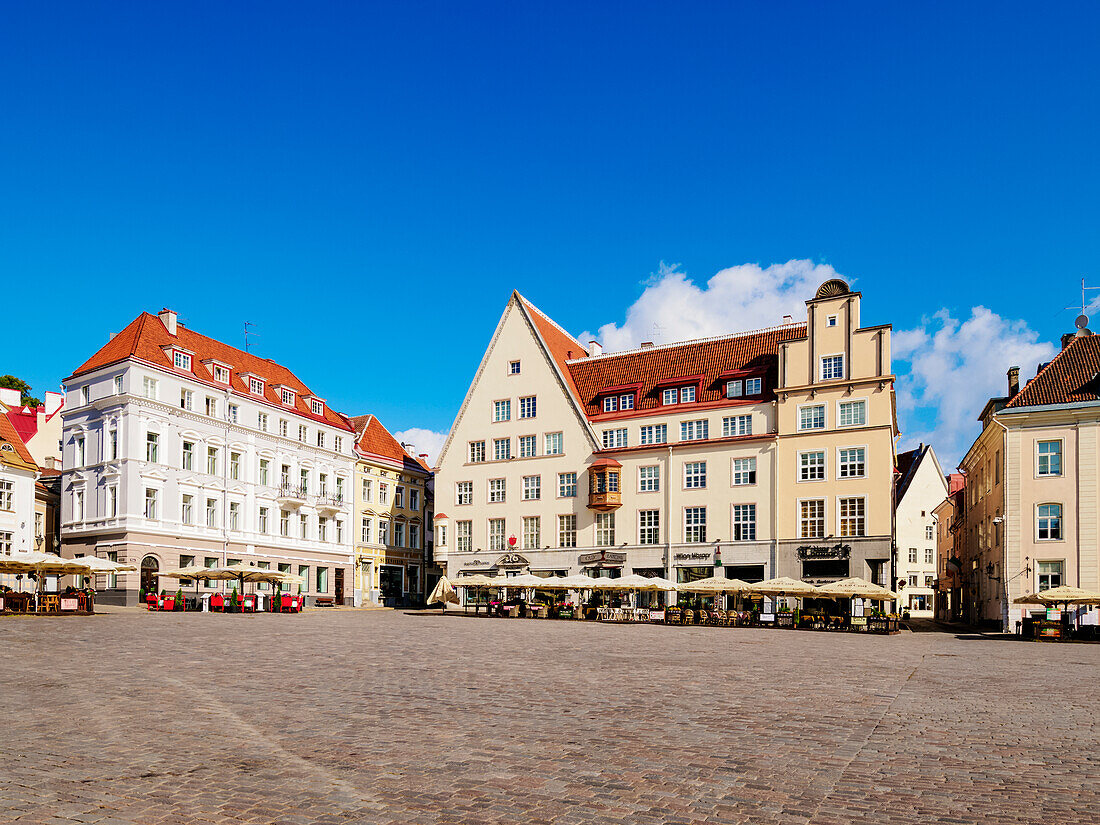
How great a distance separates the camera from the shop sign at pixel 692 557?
58.2 meters

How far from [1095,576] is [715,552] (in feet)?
64.6

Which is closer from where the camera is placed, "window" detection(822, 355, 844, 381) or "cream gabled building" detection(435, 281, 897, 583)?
"cream gabled building" detection(435, 281, 897, 583)

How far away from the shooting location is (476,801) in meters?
8.23

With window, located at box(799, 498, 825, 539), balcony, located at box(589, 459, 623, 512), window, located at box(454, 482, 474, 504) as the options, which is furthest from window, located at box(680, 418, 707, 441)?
window, located at box(454, 482, 474, 504)

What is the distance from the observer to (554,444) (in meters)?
63.7

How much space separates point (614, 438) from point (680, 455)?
492 cm

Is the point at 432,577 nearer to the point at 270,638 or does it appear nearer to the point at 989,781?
the point at 270,638

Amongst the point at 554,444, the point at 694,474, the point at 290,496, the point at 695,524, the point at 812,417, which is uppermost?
the point at 812,417

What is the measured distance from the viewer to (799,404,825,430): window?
183 feet

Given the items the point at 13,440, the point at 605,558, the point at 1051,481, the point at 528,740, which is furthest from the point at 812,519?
the point at 528,740

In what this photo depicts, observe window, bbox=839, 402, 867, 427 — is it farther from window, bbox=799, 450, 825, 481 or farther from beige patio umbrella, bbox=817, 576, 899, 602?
beige patio umbrella, bbox=817, 576, 899, 602

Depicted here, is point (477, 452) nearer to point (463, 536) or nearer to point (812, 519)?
point (463, 536)

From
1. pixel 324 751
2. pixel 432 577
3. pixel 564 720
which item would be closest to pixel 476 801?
pixel 324 751

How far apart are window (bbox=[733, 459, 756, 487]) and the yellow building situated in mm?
28335
